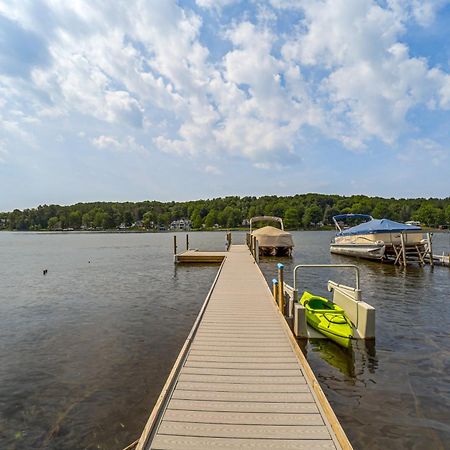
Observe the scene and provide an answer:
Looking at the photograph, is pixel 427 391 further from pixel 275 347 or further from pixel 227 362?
pixel 227 362

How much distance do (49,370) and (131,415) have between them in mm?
3325

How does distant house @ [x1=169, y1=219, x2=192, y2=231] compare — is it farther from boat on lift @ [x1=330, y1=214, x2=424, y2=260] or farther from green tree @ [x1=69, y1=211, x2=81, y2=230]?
boat on lift @ [x1=330, y1=214, x2=424, y2=260]

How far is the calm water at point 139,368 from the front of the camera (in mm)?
5855

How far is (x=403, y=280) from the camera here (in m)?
20.3

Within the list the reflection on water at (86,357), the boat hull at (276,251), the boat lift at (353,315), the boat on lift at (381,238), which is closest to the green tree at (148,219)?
the boat hull at (276,251)

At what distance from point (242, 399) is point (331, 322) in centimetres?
528

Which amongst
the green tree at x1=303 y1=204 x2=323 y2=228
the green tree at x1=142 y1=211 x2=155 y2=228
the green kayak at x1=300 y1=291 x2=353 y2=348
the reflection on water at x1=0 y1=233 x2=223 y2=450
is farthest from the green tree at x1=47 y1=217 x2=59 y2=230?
the green kayak at x1=300 y1=291 x2=353 y2=348

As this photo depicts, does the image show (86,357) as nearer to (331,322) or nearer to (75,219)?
(331,322)

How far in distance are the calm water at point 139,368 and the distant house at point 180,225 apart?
458 ft

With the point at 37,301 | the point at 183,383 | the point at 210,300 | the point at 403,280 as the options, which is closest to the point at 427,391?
the point at 183,383

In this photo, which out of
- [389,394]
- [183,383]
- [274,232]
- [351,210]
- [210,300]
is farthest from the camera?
[351,210]

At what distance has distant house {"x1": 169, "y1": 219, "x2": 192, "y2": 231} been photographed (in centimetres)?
15688

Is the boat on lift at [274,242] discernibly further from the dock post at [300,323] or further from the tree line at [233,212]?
the tree line at [233,212]

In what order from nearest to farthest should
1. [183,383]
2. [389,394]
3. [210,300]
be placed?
1. [183,383]
2. [389,394]
3. [210,300]
